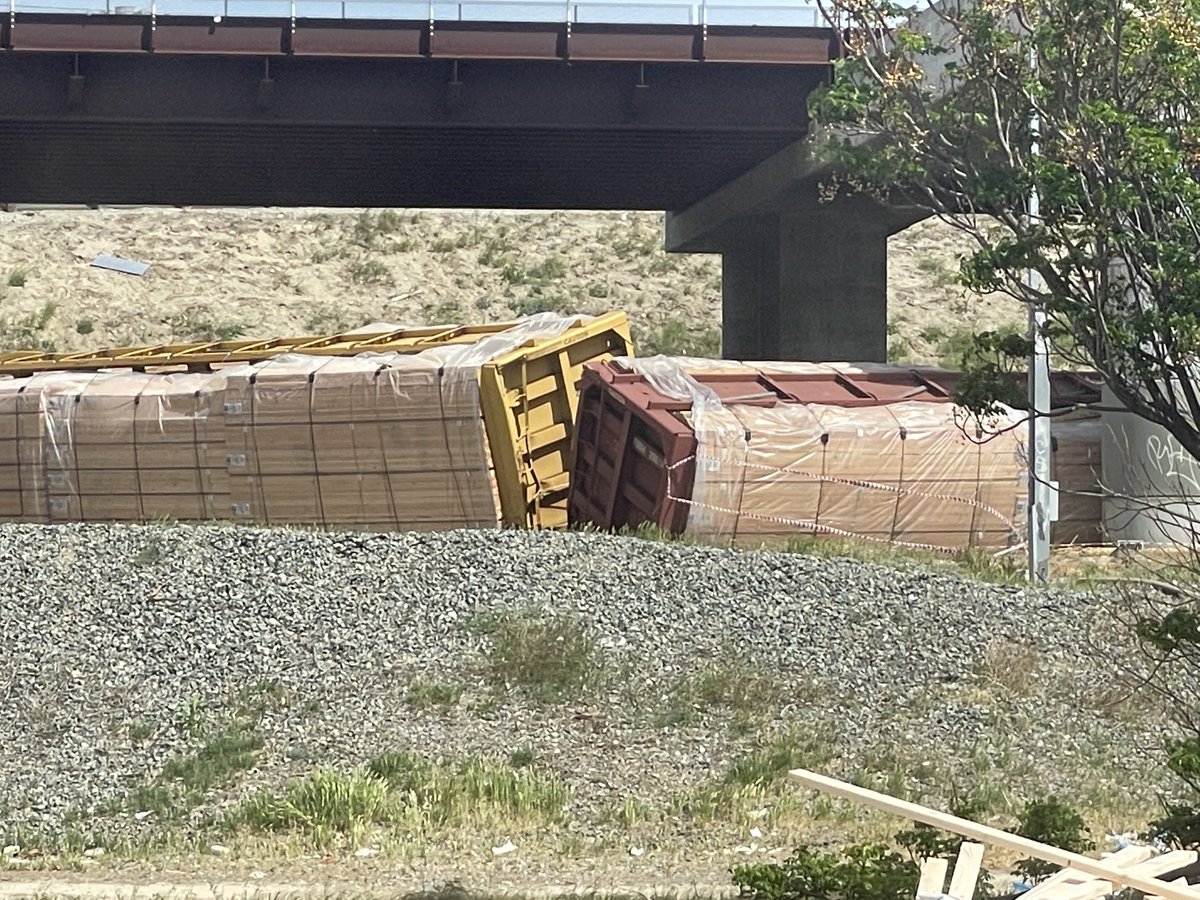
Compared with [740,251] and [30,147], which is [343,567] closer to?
[30,147]

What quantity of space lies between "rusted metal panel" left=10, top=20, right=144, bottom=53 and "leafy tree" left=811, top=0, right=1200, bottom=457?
22595mm

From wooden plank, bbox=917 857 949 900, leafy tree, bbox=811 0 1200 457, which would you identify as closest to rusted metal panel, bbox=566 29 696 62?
leafy tree, bbox=811 0 1200 457

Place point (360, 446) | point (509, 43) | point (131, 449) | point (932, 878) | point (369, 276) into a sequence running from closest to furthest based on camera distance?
point (932, 878), point (360, 446), point (131, 449), point (509, 43), point (369, 276)

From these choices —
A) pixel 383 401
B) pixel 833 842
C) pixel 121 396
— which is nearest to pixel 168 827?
pixel 833 842

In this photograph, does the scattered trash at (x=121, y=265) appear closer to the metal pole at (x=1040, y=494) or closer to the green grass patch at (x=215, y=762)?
the metal pole at (x=1040, y=494)

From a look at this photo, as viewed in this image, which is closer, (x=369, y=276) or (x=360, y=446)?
(x=360, y=446)

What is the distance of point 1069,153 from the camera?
6.10 meters

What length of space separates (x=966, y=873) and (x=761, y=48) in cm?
2348

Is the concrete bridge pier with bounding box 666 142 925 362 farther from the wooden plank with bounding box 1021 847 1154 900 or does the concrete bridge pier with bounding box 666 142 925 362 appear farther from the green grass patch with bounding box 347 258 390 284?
the wooden plank with bounding box 1021 847 1154 900

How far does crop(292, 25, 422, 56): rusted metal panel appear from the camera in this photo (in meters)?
27.2

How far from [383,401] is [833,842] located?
36.0 ft

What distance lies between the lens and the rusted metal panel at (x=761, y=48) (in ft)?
90.6

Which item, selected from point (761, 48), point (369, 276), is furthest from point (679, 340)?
point (761, 48)

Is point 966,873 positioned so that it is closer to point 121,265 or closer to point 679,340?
point 679,340
